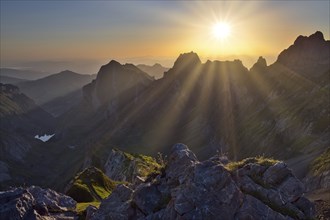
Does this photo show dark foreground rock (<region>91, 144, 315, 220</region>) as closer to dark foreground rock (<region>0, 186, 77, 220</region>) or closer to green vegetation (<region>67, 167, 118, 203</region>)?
dark foreground rock (<region>0, 186, 77, 220</region>)

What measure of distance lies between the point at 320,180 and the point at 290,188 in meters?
71.7

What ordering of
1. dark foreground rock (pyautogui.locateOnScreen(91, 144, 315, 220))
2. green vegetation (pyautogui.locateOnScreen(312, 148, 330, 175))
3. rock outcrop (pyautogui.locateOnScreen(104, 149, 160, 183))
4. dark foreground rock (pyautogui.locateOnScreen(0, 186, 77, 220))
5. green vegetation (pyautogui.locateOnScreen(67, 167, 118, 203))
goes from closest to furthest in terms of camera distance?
1. dark foreground rock (pyautogui.locateOnScreen(91, 144, 315, 220))
2. dark foreground rock (pyautogui.locateOnScreen(0, 186, 77, 220))
3. green vegetation (pyautogui.locateOnScreen(67, 167, 118, 203))
4. rock outcrop (pyautogui.locateOnScreen(104, 149, 160, 183))
5. green vegetation (pyautogui.locateOnScreen(312, 148, 330, 175))

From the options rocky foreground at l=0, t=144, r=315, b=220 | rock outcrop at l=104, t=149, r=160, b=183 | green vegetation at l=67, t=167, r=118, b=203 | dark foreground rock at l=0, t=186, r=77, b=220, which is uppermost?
rocky foreground at l=0, t=144, r=315, b=220

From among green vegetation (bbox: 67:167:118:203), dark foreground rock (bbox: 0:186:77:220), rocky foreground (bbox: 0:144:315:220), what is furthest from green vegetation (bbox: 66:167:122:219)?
rocky foreground (bbox: 0:144:315:220)

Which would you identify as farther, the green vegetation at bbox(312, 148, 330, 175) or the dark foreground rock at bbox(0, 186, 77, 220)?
the green vegetation at bbox(312, 148, 330, 175)

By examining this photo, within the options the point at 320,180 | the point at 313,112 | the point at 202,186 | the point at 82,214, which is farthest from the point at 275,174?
the point at 313,112

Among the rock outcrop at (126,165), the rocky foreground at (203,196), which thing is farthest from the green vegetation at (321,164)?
the rocky foreground at (203,196)

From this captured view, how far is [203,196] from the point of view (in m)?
33.2

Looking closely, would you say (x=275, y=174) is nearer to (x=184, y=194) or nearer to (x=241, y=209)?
(x=241, y=209)

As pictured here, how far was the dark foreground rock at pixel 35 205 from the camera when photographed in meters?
38.4

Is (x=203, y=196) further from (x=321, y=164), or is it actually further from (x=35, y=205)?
(x=321, y=164)

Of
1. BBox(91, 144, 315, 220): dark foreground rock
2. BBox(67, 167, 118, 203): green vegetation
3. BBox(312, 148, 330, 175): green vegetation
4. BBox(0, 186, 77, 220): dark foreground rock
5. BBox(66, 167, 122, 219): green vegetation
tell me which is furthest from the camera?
BBox(312, 148, 330, 175): green vegetation

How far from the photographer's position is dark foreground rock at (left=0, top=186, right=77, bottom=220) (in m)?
38.4

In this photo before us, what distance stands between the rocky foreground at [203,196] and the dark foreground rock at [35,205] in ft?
0.30
